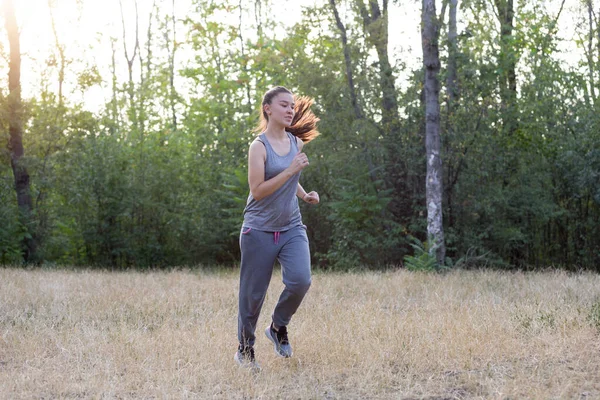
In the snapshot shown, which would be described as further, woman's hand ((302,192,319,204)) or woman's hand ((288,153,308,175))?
woman's hand ((302,192,319,204))

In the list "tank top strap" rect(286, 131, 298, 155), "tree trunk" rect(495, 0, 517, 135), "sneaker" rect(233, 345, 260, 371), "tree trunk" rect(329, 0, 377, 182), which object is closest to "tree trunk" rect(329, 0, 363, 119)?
"tree trunk" rect(329, 0, 377, 182)

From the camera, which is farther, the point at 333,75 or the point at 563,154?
the point at 333,75

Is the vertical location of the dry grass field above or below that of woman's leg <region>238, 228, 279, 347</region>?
below

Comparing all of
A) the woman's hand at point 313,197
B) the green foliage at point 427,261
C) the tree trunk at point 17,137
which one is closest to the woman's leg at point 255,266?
the woman's hand at point 313,197

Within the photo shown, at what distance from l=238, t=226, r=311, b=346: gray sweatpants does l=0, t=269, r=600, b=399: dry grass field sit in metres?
0.59

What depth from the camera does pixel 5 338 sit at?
7512 mm

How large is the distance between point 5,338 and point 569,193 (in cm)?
1388

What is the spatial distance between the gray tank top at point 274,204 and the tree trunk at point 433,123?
30.5ft

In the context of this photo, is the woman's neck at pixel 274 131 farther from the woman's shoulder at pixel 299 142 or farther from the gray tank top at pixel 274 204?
the woman's shoulder at pixel 299 142

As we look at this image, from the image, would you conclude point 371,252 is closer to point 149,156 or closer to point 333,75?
point 333,75

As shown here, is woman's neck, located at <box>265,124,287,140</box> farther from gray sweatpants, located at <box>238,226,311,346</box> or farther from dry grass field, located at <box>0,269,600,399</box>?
dry grass field, located at <box>0,269,600,399</box>

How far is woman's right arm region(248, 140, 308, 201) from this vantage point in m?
5.66

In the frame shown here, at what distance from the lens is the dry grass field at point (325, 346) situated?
18.2ft

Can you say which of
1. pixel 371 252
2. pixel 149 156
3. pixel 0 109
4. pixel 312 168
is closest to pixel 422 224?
pixel 371 252
